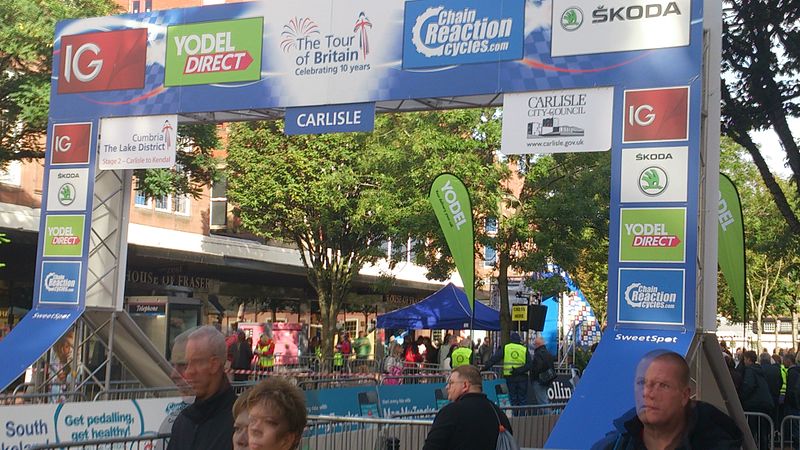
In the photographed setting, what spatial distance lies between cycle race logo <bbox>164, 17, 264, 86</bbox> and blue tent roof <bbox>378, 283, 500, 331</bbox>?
1807cm

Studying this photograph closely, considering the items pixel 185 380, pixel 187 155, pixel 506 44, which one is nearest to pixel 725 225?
pixel 506 44

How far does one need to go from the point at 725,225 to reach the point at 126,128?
28.8 feet

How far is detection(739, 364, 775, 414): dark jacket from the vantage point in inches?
661

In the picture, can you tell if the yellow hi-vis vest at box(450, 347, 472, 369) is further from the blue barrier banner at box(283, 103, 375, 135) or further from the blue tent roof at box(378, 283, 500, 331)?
the blue barrier banner at box(283, 103, 375, 135)

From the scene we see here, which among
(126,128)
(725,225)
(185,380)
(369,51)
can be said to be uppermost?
(369,51)

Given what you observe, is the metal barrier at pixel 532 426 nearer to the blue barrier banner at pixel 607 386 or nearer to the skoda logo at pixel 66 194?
the blue barrier banner at pixel 607 386

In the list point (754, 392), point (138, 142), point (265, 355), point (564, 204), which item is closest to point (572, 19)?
point (138, 142)

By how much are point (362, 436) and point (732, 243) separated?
5.81 meters

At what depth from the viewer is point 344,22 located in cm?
1418

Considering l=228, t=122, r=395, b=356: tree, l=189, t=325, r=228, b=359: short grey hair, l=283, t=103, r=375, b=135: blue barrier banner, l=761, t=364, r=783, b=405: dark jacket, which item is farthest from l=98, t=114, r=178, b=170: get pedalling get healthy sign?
l=228, t=122, r=395, b=356: tree

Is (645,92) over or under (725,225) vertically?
over

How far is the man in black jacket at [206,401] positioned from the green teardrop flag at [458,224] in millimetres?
11030

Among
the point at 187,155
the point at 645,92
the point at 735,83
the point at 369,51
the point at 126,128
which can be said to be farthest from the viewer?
the point at 187,155

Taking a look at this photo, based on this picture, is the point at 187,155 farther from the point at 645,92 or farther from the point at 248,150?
the point at 645,92
